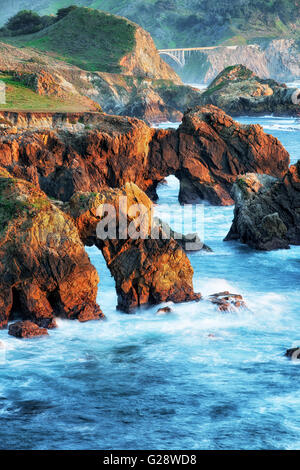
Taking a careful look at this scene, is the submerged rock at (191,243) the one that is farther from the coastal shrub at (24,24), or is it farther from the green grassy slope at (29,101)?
the coastal shrub at (24,24)

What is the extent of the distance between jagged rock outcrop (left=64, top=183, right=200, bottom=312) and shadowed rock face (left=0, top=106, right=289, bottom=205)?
686 inches

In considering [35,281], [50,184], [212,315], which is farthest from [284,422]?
[50,184]

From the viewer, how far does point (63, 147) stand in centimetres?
4053

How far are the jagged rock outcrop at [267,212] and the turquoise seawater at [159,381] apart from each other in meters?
7.20

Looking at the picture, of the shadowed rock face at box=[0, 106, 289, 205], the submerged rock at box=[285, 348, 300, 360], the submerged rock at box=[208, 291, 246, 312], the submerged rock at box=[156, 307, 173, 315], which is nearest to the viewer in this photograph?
the submerged rock at box=[285, 348, 300, 360]

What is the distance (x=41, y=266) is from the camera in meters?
20.7

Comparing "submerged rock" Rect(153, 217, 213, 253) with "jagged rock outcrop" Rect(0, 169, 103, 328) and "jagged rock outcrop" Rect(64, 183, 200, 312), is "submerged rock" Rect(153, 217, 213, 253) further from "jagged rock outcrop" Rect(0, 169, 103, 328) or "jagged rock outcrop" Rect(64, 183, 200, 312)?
"jagged rock outcrop" Rect(0, 169, 103, 328)

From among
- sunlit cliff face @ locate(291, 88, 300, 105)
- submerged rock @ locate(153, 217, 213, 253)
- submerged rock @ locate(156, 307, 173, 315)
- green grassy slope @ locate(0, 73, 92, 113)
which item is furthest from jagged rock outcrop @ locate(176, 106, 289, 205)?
sunlit cliff face @ locate(291, 88, 300, 105)

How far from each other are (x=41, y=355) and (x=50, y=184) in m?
21.2

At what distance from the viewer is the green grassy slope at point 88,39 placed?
134125mm

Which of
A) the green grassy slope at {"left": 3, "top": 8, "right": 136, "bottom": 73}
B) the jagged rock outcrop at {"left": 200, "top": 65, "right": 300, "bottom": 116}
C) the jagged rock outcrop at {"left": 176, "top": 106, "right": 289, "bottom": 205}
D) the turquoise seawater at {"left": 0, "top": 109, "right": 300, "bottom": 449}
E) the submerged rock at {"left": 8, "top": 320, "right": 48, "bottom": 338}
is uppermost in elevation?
the green grassy slope at {"left": 3, "top": 8, "right": 136, "bottom": 73}

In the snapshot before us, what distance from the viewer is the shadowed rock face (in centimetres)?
4103

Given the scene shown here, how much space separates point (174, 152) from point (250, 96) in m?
77.9

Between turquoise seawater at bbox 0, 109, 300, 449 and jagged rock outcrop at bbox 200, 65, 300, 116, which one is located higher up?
turquoise seawater at bbox 0, 109, 300, 449
